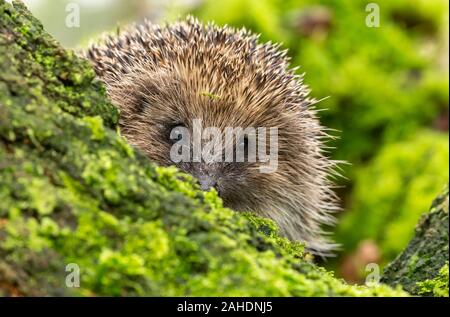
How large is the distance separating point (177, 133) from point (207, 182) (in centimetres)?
58

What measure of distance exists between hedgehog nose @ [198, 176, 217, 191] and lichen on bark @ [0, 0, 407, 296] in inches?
43.4

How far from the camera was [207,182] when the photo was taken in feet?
12.1

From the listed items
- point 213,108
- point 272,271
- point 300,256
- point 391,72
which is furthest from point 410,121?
point 272,271

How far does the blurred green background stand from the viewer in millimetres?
7504

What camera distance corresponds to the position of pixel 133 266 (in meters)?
2.09

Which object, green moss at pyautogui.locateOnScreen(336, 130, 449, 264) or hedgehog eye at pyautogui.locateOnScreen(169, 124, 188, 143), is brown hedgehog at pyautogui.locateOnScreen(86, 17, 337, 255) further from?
green moss at pyautogui.locateOnScreen(336, 130, 449, 264)

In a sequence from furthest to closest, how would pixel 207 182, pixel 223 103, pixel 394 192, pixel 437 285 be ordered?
pixel 394 192
pixel 223 103
pixel 207 182
pixel 437 285

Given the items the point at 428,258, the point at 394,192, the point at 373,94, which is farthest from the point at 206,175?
the point at 373,94

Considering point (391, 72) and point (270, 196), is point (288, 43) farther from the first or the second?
point (270, 196)

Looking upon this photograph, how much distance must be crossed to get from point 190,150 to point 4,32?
159 centimetres

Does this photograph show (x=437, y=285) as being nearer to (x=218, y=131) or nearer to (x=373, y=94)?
(x=218, y=131)

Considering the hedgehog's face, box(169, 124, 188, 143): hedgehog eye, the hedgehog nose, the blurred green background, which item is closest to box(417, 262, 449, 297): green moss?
the hedgehog nose

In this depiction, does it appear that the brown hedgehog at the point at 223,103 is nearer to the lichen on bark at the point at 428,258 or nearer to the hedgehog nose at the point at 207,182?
the hedgehog nose at the point at 207,182

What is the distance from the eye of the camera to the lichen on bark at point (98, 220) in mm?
2064
